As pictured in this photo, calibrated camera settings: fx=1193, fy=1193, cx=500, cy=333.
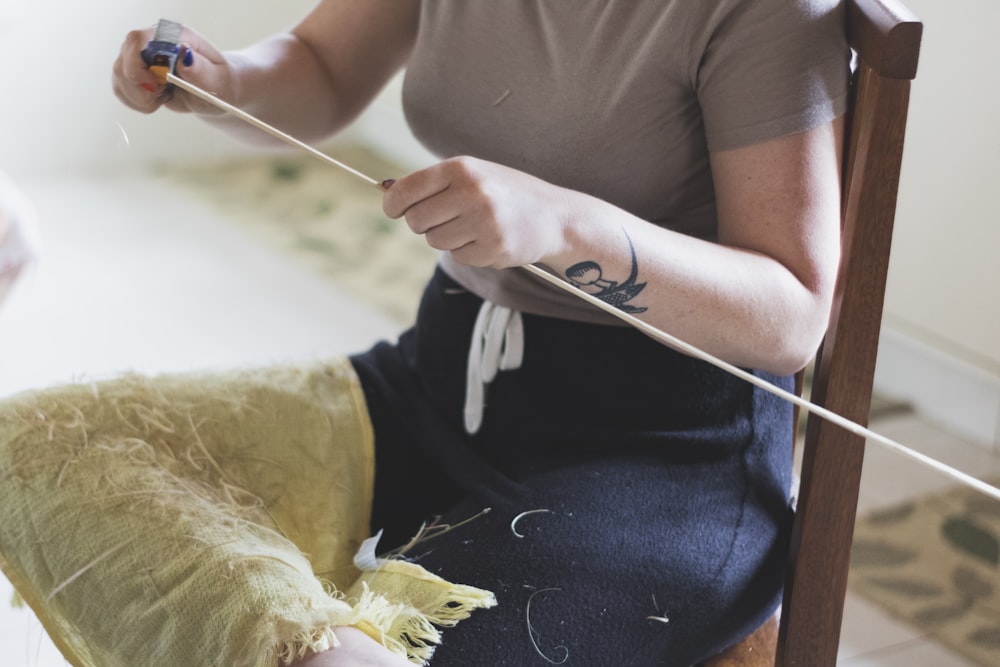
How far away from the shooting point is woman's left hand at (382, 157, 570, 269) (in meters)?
0.76

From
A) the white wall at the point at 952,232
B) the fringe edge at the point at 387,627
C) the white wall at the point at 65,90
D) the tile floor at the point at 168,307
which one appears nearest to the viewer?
the fringe edge at the point at 387,627

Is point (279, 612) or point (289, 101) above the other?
point (289, 101)

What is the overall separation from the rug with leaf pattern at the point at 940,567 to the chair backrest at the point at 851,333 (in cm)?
72

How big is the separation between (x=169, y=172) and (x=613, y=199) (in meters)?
2.39

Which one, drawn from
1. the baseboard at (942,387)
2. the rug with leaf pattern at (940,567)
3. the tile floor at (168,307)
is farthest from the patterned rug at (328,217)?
the rug with leaf pattern at (940,567)

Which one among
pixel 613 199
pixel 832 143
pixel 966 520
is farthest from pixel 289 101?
pixel 966 520

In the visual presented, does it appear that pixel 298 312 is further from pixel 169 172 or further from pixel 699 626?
pixel 699 626

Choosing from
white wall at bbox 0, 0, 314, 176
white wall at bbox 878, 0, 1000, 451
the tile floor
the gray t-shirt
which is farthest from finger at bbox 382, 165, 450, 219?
white wall at bbox 0, 0, 314, 176

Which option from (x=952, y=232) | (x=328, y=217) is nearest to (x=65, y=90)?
(x=328, y=217)

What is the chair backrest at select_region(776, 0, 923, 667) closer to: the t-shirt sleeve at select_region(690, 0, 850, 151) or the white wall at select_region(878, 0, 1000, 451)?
the t-shirt sleeve at select_region(690, 0, 850, 151)

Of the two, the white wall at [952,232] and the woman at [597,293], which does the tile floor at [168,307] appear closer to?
the white wall at [952,232]

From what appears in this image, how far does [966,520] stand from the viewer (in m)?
1.79

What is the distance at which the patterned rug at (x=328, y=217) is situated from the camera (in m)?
2.62

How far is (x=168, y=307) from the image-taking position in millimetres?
2457
